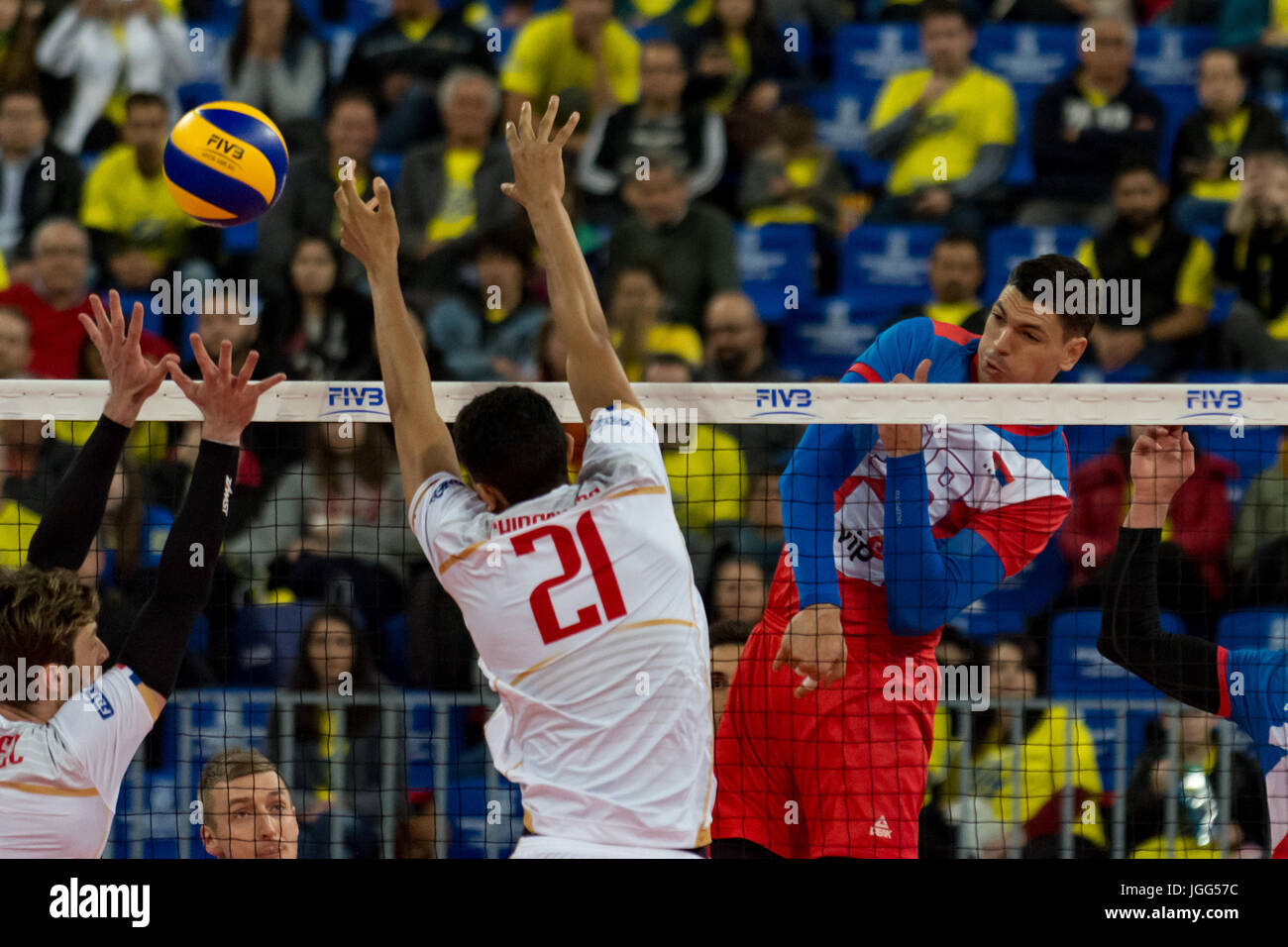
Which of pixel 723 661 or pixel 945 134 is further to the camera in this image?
pixel 945 134

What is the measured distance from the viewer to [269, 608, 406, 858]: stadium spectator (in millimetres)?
6938

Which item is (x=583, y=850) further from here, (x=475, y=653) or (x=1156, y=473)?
(x=475, y=653)

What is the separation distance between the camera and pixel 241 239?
917 cm

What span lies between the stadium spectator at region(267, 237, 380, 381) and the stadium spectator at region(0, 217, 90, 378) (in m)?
1.15

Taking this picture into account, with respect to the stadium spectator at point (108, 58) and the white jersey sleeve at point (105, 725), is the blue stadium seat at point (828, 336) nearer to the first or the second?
the stadium spectator at point (108, 58)

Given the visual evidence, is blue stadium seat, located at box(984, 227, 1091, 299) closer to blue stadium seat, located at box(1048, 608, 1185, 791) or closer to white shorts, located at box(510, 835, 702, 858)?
blue stadium seat, located at box(1048, 608, 1185, 791)

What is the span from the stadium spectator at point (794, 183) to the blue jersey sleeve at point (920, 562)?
4.17 m

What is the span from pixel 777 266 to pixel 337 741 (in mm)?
4027

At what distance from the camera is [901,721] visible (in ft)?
17.8

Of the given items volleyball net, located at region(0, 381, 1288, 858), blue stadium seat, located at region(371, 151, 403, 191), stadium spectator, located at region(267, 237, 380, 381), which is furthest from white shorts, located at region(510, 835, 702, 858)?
blue stadium seat, located at region(371, 151, 403, 191)

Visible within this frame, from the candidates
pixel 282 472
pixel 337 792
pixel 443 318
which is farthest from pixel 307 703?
pixel 443 318

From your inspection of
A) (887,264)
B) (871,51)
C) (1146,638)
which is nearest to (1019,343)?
(1146,638)

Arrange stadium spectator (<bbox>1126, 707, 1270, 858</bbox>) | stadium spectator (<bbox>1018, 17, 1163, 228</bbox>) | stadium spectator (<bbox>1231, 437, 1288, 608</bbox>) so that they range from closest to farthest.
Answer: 1. stadium spectator (<bbox>1126, 707, 1270, 858</bbox>)
2. stadium spectator (<bbox>1231, 437, 1288, 608</bbox>)
3. stadium spectator (<bbox>1018, 17, 1163, 228</bbox>)

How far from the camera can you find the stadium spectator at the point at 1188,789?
6879mm
